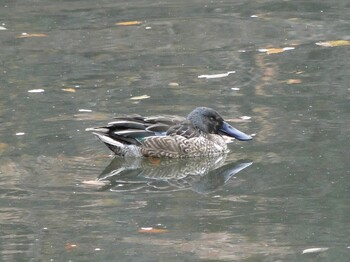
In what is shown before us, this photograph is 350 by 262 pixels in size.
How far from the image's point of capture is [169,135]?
11.3 metres

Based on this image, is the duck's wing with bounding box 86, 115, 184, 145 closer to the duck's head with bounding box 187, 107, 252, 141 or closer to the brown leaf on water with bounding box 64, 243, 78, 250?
the duck's head with bounding box 187, 107, 252, 141

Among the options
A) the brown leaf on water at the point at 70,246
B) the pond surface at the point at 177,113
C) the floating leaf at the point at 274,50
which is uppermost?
the brown leaf on water at the point at 70,246

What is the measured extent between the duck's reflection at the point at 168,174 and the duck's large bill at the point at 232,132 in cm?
24

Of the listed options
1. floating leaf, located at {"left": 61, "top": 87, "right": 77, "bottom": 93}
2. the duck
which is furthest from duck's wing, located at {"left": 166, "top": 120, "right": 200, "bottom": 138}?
floating leaf, located at {"left": 61, "top": 87, "right": 77, "bottom": 93}

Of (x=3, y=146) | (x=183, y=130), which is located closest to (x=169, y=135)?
(x=183, y=130)

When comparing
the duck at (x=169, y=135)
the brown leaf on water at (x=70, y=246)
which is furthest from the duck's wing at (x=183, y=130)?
the brown leaf on water at (x=70, y=246)

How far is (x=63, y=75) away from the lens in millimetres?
14281

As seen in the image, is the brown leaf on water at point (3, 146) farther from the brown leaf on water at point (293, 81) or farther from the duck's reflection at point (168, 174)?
the brown leaf on water at point (293, 81)

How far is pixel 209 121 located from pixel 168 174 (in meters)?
1.02

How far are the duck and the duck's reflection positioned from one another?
8 cm

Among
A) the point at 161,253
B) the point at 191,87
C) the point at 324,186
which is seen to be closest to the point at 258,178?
the point at 324,186

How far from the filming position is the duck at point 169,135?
36.2 ft

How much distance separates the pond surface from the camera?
847 centimetres

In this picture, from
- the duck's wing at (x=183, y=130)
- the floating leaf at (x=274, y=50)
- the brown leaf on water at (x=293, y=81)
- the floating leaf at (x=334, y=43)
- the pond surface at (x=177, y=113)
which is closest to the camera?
the pond surface at (x=177, y=113)
